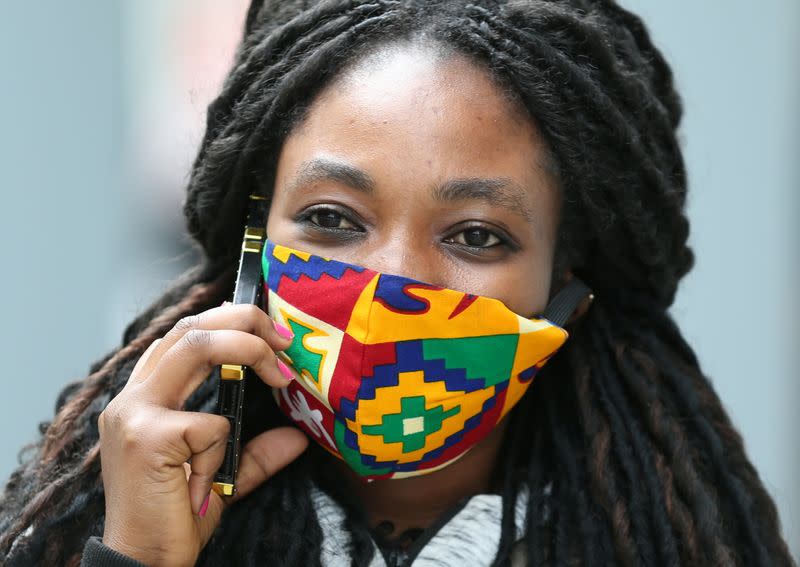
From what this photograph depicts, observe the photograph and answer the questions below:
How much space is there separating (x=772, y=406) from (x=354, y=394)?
2606 mm

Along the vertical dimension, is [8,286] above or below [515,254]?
below

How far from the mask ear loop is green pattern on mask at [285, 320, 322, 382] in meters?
0.56

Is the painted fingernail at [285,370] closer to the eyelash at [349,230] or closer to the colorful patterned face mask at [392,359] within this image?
the colorful patterned face mask at [392,359]

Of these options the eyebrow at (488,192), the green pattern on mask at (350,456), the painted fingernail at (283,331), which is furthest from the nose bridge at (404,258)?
the green pattern on mask at (350,456)

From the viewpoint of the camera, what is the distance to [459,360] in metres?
2.30

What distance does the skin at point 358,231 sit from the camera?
218 centimetres

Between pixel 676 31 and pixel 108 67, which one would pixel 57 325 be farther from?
pixel 676 31

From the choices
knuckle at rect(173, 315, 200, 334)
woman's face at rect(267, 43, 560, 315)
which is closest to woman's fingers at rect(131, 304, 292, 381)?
knuckle at rect(173, 315, 200, 334)

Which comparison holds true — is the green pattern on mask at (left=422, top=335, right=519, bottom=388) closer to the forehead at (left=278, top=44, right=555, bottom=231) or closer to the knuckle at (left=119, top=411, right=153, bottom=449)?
the forehead at (left=278, top=44, right=555, bottom=231)

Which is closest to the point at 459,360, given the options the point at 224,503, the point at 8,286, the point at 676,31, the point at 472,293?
the point at 472,293

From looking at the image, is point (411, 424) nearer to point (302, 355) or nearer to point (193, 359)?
point (302, 355)

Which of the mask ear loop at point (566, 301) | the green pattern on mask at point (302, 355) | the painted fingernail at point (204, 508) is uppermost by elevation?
the mask ear loop at point (566, 301)

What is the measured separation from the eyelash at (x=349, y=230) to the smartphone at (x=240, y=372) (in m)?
0.14

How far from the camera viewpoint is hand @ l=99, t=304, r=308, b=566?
7.09ft
